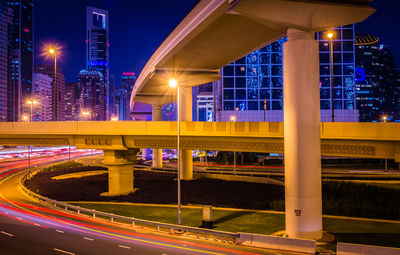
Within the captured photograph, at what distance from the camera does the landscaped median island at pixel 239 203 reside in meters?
19.7

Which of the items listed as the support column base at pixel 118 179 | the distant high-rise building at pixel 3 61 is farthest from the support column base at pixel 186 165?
the distant high-rise building at pixel 3 61

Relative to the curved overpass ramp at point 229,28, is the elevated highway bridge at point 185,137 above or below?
below

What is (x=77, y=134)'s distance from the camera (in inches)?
1222

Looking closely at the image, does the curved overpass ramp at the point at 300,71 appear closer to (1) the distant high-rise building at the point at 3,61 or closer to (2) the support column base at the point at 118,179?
(2) the support column base at the point at 118,179

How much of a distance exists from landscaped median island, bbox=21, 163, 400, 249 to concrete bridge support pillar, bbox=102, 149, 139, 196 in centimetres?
145

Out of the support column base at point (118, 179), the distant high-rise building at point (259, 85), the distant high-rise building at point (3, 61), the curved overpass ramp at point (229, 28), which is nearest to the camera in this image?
→ the curved overpass ramp at point (229, 28)

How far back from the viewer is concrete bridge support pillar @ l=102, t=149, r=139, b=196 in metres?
32.2

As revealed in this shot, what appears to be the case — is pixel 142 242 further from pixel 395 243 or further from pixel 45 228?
pixel 395 243

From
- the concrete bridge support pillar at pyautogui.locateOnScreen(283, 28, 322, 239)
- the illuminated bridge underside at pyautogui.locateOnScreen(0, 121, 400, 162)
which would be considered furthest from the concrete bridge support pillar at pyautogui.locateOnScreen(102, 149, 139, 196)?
the concrete bridge support pillar at pyautogui.locateOnScreen(283, 28, 322, 239)

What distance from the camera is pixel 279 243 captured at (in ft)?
53.0

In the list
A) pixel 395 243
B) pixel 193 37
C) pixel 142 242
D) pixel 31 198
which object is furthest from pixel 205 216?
pixel 31 198

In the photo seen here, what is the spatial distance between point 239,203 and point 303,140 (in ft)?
39.8

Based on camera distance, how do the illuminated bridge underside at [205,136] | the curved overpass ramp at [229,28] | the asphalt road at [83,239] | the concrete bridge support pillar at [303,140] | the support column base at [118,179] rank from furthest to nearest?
the support column base at [118,179], the illuminated bridge underside at [205,136], the concrete bridge support pillar at [303,140], the asphalt road at [83,239], the curved overpass ramp at [229,28]

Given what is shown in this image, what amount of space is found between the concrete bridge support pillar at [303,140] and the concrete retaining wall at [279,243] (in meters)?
1.55
